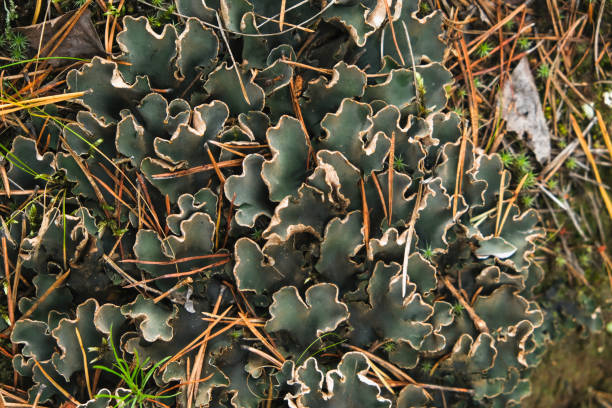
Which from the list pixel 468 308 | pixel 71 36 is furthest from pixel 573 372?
pixel 71 36

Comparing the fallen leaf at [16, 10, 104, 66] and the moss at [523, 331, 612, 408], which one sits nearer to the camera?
the fallen leaf at [16, 10, 104, 66]

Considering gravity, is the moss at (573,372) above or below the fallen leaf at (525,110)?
below

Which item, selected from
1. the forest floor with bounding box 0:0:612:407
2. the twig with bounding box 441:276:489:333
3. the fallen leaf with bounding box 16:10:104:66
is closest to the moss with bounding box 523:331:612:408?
the forest floor with bounding box 0:0:612:407

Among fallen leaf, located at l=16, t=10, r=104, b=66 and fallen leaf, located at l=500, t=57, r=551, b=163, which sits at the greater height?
fallen leaf, located at l=16, t=10, r=104, b=66

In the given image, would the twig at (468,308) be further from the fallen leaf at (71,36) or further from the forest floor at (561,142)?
the fallen leaf at (71,36)

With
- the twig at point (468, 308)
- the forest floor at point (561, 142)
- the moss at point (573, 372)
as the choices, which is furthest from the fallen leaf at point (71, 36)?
the moss at point (573, 372)

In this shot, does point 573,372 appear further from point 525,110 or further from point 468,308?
point 525,110

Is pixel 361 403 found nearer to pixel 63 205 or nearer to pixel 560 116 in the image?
pixel 63 205

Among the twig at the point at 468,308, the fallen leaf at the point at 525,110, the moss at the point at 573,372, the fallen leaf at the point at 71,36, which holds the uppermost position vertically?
the fallen leaf at the point at 71,36

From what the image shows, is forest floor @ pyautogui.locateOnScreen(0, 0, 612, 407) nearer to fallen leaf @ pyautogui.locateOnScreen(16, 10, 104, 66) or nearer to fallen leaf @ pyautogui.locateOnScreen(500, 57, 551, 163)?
fallen leaf @ pyautogui.locateOnScreen(500, 57, 551, 163)
